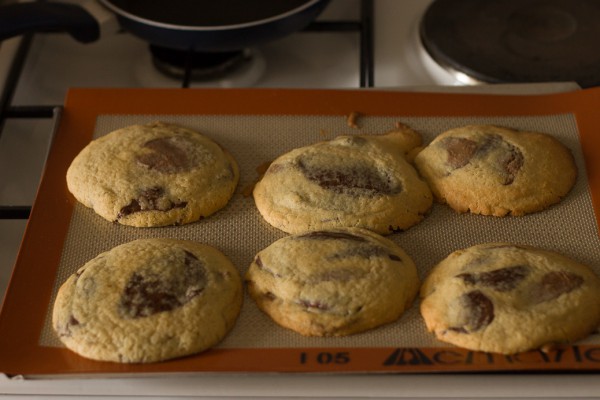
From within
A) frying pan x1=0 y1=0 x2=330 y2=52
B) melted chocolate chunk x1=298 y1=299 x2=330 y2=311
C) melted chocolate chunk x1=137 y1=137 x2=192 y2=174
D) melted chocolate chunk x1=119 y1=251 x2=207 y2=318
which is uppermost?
frying pan x1=0 y1=0 x2=330 y2=52

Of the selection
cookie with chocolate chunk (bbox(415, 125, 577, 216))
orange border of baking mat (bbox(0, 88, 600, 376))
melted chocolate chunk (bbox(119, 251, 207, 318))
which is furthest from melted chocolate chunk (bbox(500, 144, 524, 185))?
melted chocolate chunk (bbox(119, 251, 207, 318))

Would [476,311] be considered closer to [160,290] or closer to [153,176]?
[160,290]

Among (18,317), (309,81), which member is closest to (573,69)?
(309,81)

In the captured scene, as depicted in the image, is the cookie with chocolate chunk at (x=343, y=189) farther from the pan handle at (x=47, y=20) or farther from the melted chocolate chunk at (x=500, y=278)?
the pan handle at (x=47, y=20)

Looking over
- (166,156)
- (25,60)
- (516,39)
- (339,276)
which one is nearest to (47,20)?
(25,60)

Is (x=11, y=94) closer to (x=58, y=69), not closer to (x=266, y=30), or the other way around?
(x=58, y=69)

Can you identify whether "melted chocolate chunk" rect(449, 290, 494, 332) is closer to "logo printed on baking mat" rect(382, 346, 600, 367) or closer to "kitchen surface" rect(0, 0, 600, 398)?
"logo printed on baking mat" rect(382, 346, 600, 367)
